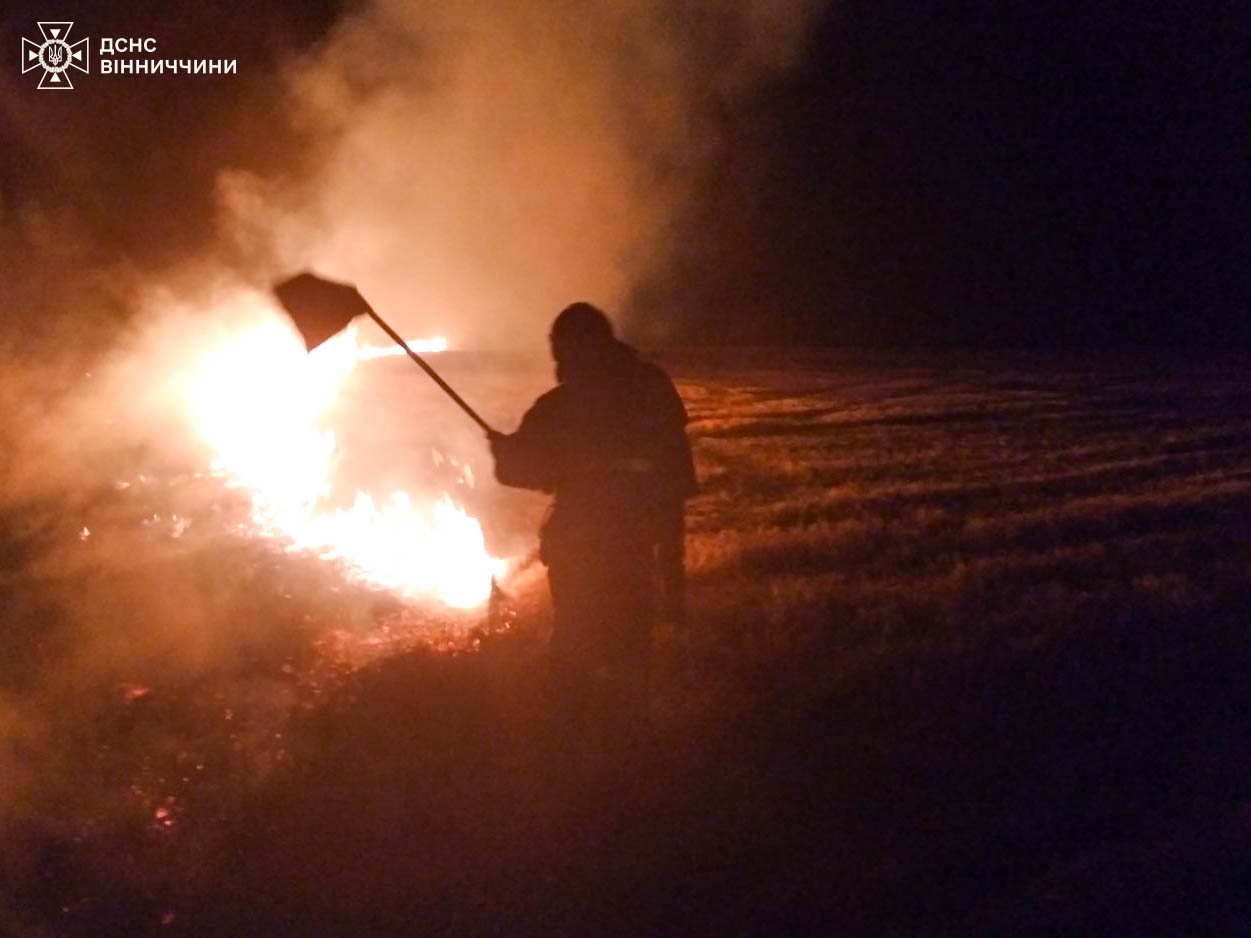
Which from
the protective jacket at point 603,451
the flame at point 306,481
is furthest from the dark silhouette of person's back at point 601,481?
the flame at point 306,481

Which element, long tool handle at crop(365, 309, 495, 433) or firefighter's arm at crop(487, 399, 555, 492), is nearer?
firefighter's arm at crop(487, 399, 555, 492)

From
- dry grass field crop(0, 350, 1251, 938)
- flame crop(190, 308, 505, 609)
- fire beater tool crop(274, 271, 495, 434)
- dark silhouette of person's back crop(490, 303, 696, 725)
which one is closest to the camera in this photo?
dry grass field crop(0, 350, 1251, 938)

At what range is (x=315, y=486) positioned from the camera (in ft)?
29.6

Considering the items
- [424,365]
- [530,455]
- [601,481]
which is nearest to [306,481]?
[424,365]

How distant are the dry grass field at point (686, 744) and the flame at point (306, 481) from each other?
1.21 ft

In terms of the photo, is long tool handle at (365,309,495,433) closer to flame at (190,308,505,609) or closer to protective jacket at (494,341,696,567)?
protective jacket at (494,341,696,567)

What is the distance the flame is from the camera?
6496mm

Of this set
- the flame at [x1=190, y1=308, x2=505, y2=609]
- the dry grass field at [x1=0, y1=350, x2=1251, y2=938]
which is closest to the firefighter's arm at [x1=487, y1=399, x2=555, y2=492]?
the dry grass field at [x1=0, y1=350, x2=1251, y2=938]

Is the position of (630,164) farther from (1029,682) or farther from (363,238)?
(1029,682)

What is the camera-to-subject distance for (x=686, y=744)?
367cm

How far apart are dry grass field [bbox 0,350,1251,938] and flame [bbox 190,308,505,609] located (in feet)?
1.21

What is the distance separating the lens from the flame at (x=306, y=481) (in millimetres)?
6496

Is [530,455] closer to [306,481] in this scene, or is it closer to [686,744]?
[686,744]

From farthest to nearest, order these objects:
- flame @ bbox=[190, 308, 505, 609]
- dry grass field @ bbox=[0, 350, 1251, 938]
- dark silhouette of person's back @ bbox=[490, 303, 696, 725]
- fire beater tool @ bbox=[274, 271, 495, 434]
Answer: flame @ bbox=[190, 308, 505, 609], fire beater tool @ bbox=[274, 271, 495, 434], dark silhouette of person's back @ bbox=[490, 303, 696, 725], dry grass field @ bbox=[0, 350, 1251, 938]
